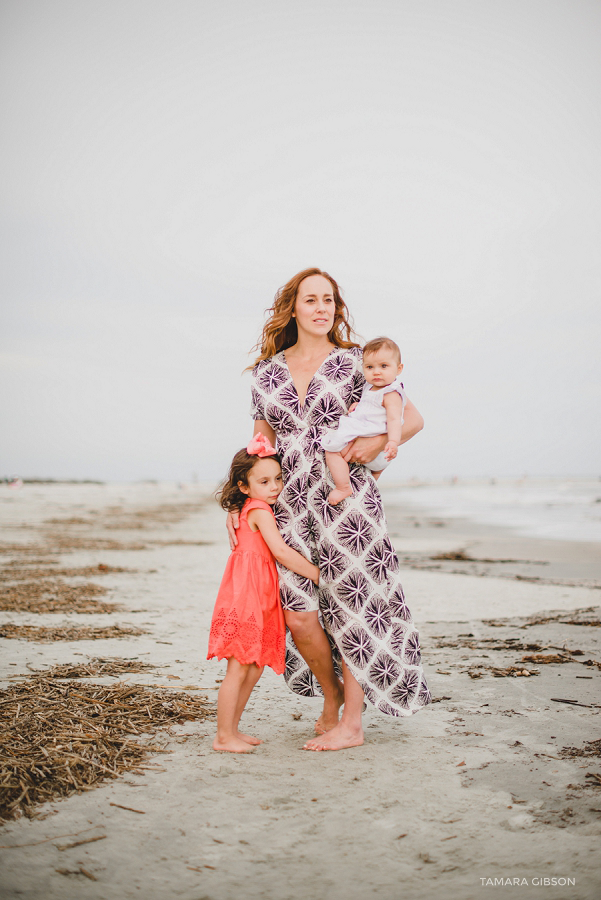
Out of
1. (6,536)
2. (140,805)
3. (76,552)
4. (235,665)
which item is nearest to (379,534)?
(235,665)

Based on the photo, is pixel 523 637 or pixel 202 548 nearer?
pixel 523 637

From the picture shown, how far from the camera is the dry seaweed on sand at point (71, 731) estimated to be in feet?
7.85

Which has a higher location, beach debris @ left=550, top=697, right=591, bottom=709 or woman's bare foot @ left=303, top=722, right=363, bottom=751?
woman's bare foot @ left=303, top=722, right=363, bottom=751

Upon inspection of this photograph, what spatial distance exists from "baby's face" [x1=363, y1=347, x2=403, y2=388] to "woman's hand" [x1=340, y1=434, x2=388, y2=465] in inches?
11.1

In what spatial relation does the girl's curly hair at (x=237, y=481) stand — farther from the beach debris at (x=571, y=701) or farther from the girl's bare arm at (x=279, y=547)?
the beach debris at (x=571, y=701)

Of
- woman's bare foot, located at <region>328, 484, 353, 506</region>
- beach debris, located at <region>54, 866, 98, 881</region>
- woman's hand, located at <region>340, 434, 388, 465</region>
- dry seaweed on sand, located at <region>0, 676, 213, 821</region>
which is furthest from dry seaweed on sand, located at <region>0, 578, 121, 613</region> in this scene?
beach debris, located at <region>54, 866, 98, 881</region>

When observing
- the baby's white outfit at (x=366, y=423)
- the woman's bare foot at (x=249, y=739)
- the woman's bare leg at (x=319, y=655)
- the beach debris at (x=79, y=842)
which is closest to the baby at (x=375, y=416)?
the baby's white outfit at (x=366, y=423)

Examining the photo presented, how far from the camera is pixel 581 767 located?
2.62m

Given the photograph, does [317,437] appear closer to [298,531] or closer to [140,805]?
[298,531]

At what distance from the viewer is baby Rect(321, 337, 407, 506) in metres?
2.97

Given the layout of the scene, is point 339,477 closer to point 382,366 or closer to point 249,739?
point 382,366

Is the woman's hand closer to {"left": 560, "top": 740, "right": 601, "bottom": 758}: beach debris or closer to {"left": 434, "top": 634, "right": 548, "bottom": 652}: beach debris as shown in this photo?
{"left": 560, "top": 740, "right": 601, "bottom": 758}: beach debris

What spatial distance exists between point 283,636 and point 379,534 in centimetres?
69

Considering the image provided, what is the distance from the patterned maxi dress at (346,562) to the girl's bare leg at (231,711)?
378 mm
